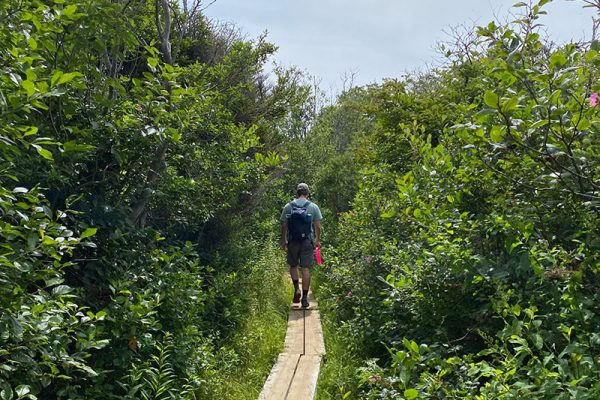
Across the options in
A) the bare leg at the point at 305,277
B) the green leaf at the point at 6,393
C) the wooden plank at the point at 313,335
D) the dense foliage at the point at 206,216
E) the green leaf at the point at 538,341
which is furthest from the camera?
the bare leg at the point at 305,277

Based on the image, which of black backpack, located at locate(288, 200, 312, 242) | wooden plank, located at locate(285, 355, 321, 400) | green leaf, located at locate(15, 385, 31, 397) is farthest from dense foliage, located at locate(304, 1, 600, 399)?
black backpack, located at locate(288, 200, 312, 242)

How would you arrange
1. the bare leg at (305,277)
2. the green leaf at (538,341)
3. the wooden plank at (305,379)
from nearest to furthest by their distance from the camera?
the green leaf at (538,341), the wooden plank at (305,379), the bare leg at (305,277)

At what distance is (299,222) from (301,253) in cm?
46

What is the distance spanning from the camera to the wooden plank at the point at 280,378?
159 inches

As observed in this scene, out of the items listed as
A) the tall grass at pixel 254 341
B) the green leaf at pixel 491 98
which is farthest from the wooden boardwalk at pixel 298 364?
the green leaf at pixel 491 98

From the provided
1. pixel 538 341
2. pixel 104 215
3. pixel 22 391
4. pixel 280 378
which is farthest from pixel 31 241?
pixel 280 378

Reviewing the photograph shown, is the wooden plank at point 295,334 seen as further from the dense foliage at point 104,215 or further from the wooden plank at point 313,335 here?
the dense foliage at point 104,215

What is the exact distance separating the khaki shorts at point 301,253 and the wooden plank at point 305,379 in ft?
6.89

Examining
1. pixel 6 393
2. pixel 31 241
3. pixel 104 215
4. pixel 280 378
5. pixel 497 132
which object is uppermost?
pixel 497 132

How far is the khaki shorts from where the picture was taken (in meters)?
6.94

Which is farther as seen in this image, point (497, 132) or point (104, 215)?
point (104, 215)

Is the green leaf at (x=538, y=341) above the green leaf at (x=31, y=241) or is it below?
below

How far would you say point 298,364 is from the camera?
4.75 metres

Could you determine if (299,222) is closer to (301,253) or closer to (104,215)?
(301,253)
